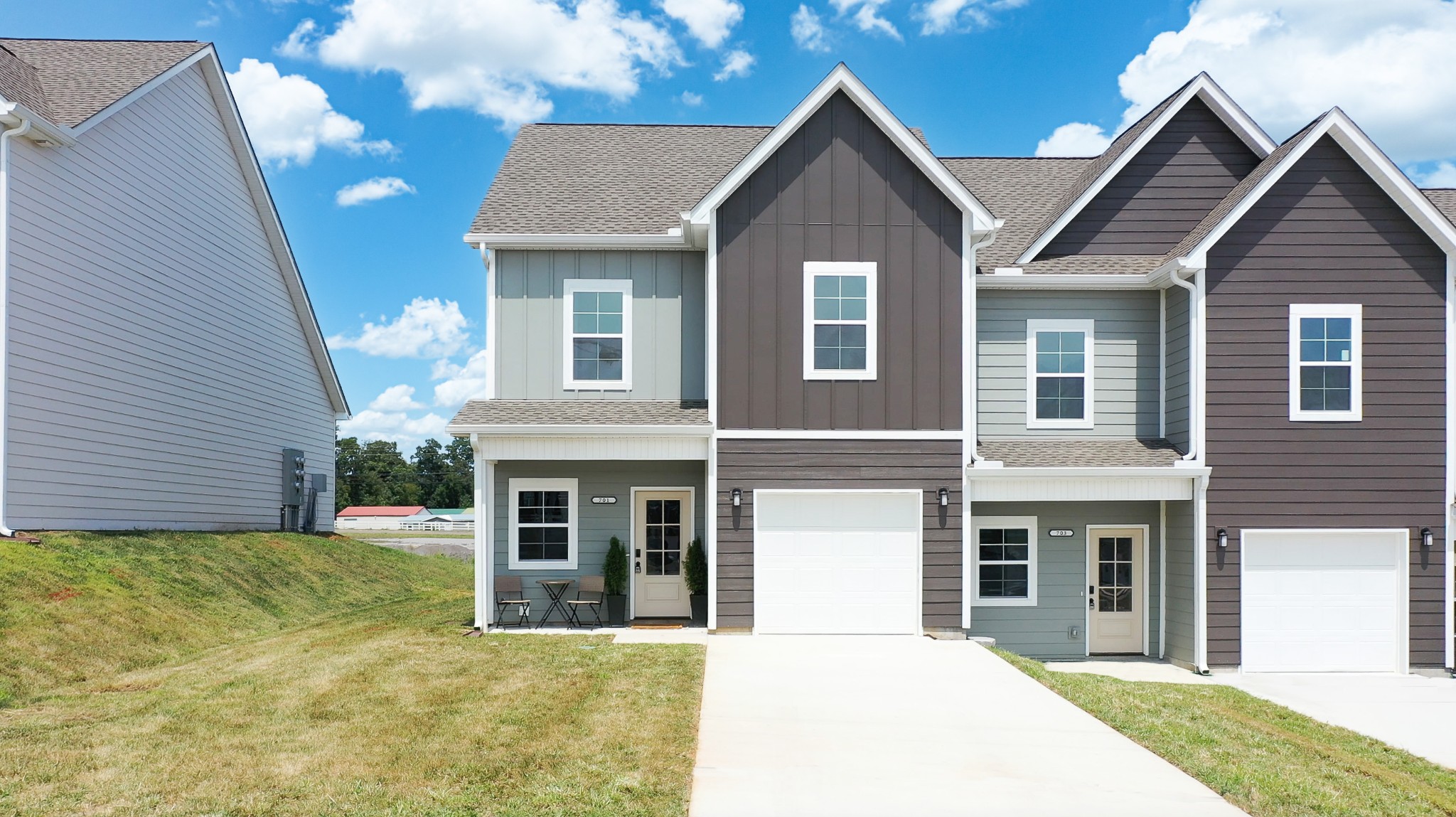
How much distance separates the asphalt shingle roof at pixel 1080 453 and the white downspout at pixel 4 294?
1328cm

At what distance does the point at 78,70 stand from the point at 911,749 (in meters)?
17.7

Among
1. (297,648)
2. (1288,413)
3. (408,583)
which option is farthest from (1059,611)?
(408,583)

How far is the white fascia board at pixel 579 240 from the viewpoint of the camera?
14.7m

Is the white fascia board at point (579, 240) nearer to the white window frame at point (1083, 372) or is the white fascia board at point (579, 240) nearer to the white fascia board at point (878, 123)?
the white fascia board at point (878, 123)

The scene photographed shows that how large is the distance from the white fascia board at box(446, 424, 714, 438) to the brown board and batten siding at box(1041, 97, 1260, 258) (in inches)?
260

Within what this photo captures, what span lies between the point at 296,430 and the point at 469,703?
1762cm

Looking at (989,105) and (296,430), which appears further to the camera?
(296,430)

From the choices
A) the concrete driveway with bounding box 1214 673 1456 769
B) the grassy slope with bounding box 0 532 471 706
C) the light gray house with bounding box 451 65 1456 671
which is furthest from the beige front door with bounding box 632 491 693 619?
the concrete driveway with bounding box 1214 673 1456 769

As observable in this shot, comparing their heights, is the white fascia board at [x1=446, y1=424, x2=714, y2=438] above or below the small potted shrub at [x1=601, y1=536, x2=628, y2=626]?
above

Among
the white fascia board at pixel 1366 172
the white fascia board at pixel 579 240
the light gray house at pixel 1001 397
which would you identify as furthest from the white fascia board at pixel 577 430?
the white fascia board at pixel 1366 172

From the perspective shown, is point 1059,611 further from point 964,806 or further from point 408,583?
point 408,583

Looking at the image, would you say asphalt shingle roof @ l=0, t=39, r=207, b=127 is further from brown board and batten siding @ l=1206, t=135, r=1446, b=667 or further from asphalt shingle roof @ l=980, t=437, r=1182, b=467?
brown board and batten siding @ l=1206, t=135, r=1446, b=667

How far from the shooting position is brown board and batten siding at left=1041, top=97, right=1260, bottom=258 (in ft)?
50.7

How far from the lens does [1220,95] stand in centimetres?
1512
